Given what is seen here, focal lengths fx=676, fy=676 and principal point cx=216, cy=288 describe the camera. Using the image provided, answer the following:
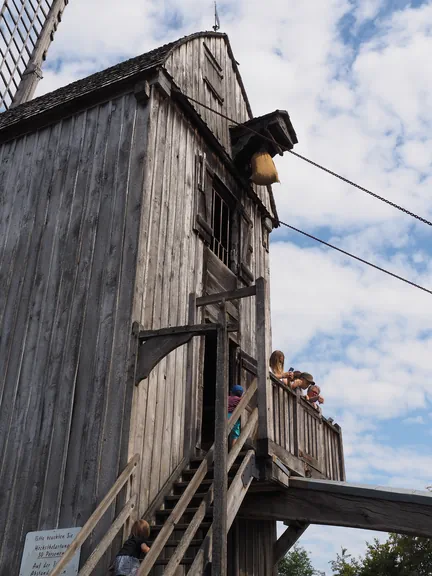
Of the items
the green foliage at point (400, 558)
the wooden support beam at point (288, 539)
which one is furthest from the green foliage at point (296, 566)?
the wooden support beam at point (288, 539)

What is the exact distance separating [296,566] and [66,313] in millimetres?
31085

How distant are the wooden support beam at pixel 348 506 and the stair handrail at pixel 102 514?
204cm

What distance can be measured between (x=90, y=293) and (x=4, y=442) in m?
2.25

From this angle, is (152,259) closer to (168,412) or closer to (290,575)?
(168,412)

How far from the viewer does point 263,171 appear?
12.0 m

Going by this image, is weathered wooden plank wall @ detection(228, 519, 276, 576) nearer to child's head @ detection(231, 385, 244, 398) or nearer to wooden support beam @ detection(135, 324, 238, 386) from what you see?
child's head @ detection(231, 385, 244, 398)

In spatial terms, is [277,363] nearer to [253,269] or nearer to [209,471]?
[253,269]

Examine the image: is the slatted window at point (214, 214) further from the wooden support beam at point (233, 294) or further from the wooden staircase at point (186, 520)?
the wooden staircase at point (186, 520)

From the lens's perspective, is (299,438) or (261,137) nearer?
(299,438)

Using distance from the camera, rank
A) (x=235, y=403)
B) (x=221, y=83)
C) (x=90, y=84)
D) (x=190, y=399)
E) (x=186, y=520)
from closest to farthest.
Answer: (x=186, y=520)
(x=190, y=399)
(x=235, y=403)
(x=90, y=84)
(x=221, y=83)

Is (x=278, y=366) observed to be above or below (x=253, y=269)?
below

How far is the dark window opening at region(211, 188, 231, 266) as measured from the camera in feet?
38.1

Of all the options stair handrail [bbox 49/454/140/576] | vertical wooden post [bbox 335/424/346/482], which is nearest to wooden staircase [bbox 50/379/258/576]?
stair handrail [bbox 49/454/140/576]

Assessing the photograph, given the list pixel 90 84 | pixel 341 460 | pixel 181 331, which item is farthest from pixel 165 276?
pixel 341 460
